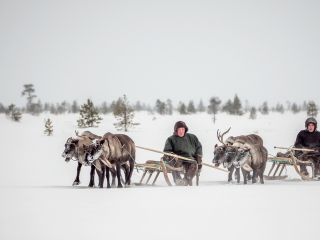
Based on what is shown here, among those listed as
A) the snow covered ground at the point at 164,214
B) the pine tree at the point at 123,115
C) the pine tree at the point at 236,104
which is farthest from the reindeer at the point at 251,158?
the pine tree at the point at 236,104

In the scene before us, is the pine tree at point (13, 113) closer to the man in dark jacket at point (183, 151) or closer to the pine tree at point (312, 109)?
the man in dark jacket at point (183, 151)

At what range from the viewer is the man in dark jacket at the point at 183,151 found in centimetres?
929

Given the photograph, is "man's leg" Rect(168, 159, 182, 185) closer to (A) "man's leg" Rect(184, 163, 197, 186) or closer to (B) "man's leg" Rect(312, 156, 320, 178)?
(A) "man's leg" Rect(184, 163, 197, 186)

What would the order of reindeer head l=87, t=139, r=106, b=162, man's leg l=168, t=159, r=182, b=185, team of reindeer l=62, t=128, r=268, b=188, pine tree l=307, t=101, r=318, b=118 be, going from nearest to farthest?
1. reindeer head l=87, t=139, r=106, b=162
2. team of reindeer l=62, t=128, r=268, b=188
3. man's leg l=168, t=159, r=182, b=185
4. pine tree l=307, t=101, r=318, b=118

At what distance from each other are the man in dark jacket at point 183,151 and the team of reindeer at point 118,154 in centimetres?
56

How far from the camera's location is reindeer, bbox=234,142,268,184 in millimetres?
9453

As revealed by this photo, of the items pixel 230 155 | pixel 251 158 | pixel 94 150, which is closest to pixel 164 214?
pixel 94 150

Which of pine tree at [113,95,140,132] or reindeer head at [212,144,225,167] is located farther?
pine tree at [113,95,140,132]

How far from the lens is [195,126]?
35.4 m

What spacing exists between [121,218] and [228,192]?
2.79 m

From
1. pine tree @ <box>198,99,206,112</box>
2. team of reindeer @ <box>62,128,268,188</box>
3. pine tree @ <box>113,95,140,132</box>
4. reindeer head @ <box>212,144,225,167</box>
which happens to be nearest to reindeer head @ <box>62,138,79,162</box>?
team of reindeer @ <box>62,128,268,188</box>

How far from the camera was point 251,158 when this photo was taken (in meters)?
9.70

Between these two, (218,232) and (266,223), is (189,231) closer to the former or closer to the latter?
(218,232)

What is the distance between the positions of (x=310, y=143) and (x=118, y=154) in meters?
6.48
